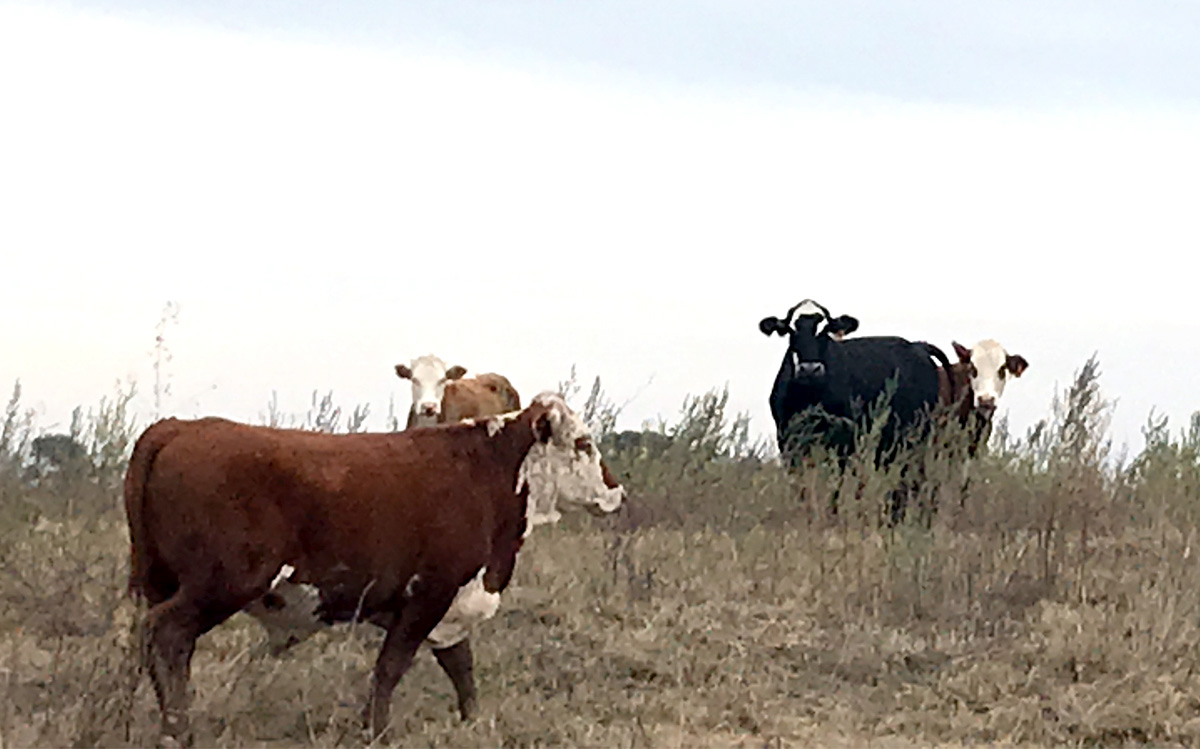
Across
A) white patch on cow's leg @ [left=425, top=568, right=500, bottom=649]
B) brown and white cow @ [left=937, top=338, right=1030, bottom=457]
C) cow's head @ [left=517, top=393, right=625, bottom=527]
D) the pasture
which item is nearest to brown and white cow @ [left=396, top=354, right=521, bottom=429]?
the pasture

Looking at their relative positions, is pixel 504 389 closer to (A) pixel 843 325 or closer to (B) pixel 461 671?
(A) pixel 843 325

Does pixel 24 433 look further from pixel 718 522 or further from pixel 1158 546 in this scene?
pixel 1158 546

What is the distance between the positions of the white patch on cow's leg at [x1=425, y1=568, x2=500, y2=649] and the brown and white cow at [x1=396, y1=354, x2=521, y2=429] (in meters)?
6.43

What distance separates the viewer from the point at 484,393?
14.4m

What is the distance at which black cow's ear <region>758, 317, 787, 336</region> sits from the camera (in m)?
14.7

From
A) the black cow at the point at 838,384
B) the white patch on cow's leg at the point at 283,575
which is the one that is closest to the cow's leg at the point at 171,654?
the white patch on cow's leg at the point at 283,575

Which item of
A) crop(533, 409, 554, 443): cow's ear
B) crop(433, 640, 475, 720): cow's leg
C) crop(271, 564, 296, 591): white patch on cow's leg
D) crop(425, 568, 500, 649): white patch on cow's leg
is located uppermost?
crop(533, 409, 554, 443): cow's ear

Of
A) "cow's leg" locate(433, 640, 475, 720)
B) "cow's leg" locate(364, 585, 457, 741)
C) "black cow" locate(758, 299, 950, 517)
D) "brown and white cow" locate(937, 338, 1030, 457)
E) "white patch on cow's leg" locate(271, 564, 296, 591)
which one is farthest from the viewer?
"brown and white cow" locate(937, 338, 1030, 457)

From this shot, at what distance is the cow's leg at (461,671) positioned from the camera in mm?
7004

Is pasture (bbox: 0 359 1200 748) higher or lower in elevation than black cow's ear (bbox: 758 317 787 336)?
lower

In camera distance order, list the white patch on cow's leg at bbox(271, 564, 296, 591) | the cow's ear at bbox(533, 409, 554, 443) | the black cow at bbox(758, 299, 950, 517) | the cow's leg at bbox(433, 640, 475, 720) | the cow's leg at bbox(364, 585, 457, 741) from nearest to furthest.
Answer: the white patch on cow's leg at bbox(271, 564, 296, 591) < the cow's leg at bbox(364, 585, 457, 741) < the cow's leg at bbox(433, 640, 475, 720) < the cow's ear at bbox(533, 409, 554, 443) < the black cow at bbox(758, 299, 950, 517)

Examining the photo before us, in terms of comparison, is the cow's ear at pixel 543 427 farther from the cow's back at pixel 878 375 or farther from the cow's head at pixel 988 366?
the cow's head at pixel 988 366

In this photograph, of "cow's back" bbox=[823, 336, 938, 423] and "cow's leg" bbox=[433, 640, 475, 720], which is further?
"cow's back" bbox=[823, 336, 938, 423]

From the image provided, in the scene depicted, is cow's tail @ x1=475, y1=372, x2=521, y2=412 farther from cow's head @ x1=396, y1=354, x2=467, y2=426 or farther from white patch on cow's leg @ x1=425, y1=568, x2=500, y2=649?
white patch on cow's leg @ x1=425, y1=568, x2=500, y2=649
